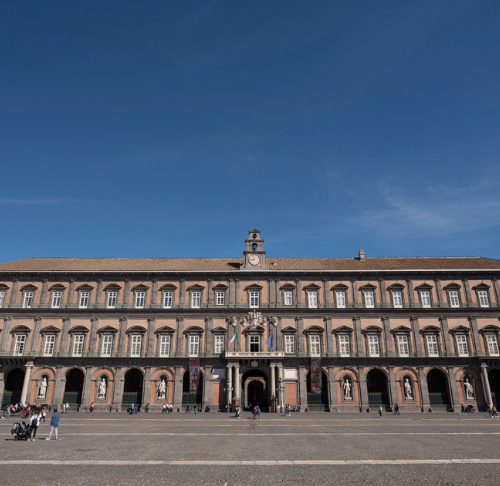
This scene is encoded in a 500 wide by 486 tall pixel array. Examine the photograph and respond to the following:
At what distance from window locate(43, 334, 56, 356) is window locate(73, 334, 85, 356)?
222 centimetres

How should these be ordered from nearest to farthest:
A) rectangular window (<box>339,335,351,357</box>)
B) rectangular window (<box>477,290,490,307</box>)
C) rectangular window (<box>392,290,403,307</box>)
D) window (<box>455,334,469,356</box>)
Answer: window (<box>455,334,469,356</box>)
rectangular window (<box>339,335,351,357</box>)
rectangular window (<box>477,290,490,307</box>)
rectangular window (<box>392,290,403,307</box>)

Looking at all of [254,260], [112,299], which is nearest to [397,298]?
[254,260]

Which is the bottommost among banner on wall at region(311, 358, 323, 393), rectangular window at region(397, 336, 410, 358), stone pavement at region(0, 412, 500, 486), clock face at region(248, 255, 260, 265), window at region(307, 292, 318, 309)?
stone pavement at region(0, 412, 500, 486)

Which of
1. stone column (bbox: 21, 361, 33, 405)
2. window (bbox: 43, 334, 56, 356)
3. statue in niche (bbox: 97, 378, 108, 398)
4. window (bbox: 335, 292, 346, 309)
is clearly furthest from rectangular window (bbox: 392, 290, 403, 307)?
stone column (bbox: 21, 361, 33, 405)

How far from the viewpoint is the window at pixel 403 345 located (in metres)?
42.9

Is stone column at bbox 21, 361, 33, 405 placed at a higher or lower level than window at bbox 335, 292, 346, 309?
lower

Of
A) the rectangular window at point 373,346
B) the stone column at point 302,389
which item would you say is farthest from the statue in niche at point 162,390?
the rectangular window at point 373,346

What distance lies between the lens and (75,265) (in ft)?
160

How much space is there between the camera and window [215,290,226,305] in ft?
148

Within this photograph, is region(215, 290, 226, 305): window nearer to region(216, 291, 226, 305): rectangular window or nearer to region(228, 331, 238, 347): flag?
region(216, 291, 226, 305): rectangular window

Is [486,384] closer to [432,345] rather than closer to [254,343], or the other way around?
[432,345]

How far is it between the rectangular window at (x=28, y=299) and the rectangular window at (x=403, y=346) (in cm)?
4004

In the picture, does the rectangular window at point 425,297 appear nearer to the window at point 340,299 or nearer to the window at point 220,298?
the window at point 340,299

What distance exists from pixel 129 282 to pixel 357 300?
25.4m
